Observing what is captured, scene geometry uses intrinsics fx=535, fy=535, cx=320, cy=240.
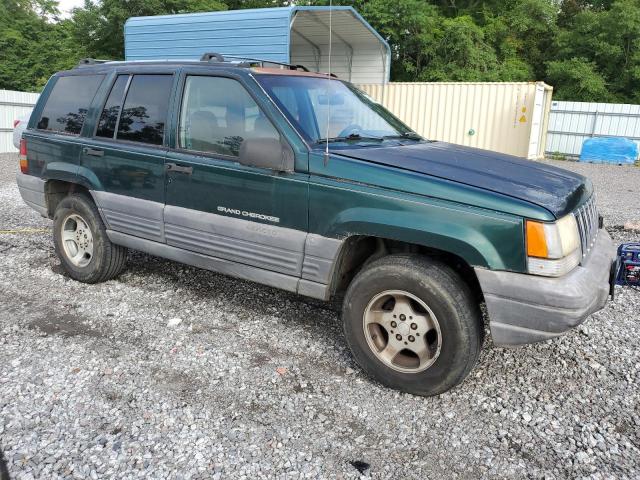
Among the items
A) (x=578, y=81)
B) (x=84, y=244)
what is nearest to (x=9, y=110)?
(x=84, y=244)

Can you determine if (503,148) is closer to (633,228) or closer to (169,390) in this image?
(633,228)

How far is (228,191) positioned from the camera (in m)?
3.75

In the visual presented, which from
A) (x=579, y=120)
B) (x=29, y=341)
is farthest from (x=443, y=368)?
(x=579, y=120)

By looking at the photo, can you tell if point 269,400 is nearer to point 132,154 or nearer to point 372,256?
point 372,256

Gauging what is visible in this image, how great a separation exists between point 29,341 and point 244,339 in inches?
60.8

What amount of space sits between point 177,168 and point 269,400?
187 centimetres

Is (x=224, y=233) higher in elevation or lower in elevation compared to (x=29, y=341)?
higher

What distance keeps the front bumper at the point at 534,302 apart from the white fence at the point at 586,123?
1746 cm

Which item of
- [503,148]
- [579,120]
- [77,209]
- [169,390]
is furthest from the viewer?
[579,120]

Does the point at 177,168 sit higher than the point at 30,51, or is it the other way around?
the point at 30,51

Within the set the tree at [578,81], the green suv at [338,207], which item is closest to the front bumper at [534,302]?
the green suv at [338,207]

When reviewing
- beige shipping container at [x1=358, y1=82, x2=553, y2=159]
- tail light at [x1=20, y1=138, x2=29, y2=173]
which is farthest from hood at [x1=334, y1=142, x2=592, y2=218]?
beige shipping container at [x1=358, y1=82, x2=553, y2=159]

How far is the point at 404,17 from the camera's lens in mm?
22156

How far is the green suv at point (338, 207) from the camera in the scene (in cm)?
288
